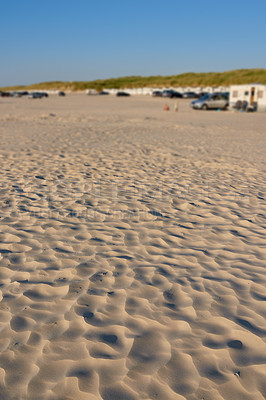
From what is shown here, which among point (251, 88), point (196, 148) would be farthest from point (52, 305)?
point (251, 88)

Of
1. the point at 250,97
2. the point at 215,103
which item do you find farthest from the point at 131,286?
the point at 215,103

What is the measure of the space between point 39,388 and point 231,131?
50.4 feet

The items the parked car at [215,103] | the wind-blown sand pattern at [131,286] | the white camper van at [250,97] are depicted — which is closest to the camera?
the wind-blown sand pattern at [131,286]

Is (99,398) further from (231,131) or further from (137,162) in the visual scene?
(231,131)

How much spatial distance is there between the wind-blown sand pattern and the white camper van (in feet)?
70.0

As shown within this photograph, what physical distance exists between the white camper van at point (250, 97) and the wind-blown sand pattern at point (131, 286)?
2133 cm

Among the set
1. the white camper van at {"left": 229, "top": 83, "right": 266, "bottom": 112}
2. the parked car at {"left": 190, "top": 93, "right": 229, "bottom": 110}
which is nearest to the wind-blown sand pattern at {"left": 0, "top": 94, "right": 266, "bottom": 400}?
the white camper van at {"left": 229, "top": 83, "right": 266, "bottom": 112}

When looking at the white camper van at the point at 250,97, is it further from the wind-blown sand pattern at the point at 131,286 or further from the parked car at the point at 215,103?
the wind-blown sand pattern at the point at 131,286

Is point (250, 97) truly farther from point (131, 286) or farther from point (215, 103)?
point (131, 286)

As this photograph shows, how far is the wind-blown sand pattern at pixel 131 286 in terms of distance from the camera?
2469mm

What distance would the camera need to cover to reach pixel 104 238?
15.2 feet

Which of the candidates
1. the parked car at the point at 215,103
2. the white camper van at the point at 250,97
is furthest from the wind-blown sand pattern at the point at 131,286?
the parked car at the point at 215,103

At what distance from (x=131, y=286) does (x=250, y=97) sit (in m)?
27.6

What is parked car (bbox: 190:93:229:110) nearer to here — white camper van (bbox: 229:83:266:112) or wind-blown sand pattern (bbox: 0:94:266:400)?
white camper van (bbox: 229:83:266:112)
